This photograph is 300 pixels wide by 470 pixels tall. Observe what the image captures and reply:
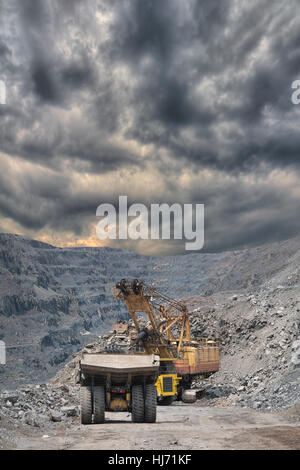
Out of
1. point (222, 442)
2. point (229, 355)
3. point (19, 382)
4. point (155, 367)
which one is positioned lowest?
point (19, 382)

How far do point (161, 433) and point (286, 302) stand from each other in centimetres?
2945

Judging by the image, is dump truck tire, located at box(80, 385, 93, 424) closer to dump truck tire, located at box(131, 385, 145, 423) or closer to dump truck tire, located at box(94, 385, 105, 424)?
dump truck tire, located at box(94, 385, 105, 424)

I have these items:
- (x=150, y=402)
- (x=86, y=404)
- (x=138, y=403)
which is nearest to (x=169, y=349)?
(x=150, y=402)

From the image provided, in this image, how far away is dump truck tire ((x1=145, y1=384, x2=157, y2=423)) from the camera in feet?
50.1

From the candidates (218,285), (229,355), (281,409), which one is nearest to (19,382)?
(218,285)

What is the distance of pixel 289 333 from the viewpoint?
31016 millimetres

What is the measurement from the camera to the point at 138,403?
49.9ft

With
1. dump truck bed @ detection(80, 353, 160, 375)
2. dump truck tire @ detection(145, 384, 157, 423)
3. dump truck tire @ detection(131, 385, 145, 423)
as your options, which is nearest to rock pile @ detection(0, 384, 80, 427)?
dump truck bed @ detection(80, 353, 160, 375)

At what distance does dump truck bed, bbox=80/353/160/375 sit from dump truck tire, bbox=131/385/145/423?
62 cm

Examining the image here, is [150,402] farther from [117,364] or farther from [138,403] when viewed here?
[117,364]
